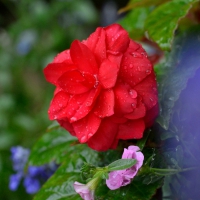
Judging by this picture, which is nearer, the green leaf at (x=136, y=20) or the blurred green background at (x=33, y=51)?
the green leaf at (x=136, y=20)

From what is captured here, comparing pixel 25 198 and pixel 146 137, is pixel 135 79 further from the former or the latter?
pixel 25 198

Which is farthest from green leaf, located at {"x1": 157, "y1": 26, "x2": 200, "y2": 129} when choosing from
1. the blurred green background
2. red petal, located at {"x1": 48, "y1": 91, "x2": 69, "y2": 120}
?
the blurred green background

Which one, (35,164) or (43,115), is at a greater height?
(35,164)

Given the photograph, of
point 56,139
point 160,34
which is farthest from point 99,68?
point 56,139

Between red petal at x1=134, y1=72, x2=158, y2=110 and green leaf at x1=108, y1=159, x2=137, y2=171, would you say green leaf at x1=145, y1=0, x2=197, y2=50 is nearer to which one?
red petal at x1=134, y1=72, x2=158, y2=110

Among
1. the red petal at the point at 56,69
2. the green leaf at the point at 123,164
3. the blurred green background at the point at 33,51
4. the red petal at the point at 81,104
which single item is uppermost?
the red petal at the point at 56,69

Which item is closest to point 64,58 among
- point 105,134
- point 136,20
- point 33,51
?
point 105,134

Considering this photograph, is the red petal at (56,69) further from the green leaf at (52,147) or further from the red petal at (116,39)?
the green leaf at (52,147)

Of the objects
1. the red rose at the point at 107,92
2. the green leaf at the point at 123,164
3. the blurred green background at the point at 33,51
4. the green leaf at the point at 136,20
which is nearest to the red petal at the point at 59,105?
the red rose at the point at 107,92
